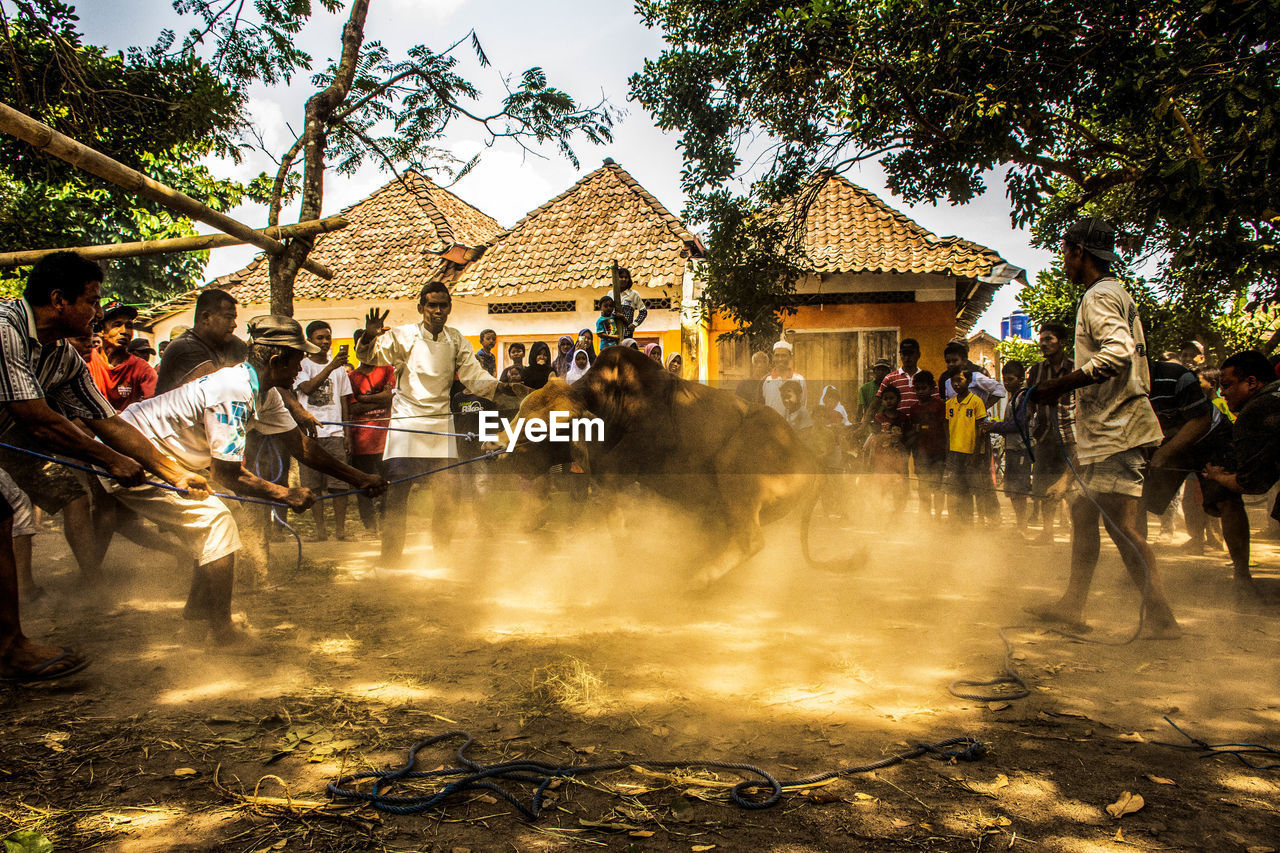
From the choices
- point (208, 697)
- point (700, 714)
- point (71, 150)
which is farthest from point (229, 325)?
point (700, 714)

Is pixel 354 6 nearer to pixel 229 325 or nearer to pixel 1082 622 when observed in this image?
pixel 229 325

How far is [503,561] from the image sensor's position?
623 cm

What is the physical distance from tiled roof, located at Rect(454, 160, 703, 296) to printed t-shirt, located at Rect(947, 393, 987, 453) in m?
8.95

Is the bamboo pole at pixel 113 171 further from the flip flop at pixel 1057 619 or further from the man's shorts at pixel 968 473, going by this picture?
the man's shorts at pixel 968 473

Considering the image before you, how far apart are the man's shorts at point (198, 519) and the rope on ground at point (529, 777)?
1794mm

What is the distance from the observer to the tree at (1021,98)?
17.1 ft

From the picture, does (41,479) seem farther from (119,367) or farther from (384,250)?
(384,250)

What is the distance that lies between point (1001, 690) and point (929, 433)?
520 cm

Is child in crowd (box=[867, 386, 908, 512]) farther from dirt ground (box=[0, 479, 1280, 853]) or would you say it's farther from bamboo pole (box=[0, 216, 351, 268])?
bamboo pole (box=[0, 216, 351, 268])

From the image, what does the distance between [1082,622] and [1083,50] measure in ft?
15.3

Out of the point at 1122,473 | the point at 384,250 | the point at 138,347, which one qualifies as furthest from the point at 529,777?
the point at 384,250

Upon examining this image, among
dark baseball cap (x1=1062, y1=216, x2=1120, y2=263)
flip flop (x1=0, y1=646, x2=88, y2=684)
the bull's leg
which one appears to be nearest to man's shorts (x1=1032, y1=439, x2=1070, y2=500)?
dark baseball cap (x1=1062, y1=216, x2=1120, y2=263)

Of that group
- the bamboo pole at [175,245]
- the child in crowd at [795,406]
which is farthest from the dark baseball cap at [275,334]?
the child in crowd at [795,406]

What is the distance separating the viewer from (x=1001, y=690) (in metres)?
3.39
